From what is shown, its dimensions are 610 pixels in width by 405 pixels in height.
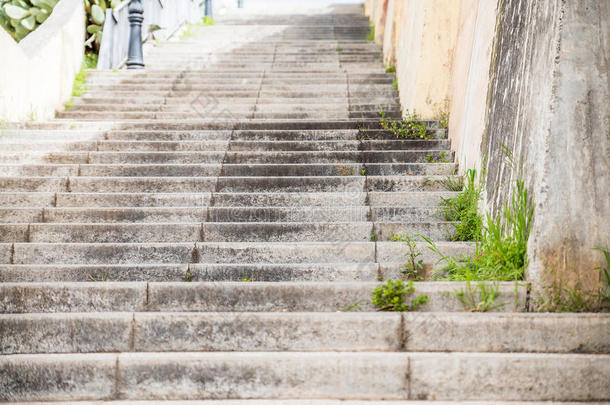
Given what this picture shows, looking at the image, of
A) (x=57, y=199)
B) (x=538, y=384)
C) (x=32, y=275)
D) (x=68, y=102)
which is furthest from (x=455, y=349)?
(x=68, y=102)

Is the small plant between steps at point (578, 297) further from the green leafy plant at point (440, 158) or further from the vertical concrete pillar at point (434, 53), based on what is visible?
the vertical concrete pillar at point (434, 53)

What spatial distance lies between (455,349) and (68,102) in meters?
6.77

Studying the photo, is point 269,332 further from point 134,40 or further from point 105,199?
point 134,40

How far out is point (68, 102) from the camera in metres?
7.67

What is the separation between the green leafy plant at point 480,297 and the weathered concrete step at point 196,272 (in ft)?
1.78

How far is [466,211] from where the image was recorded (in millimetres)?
4242

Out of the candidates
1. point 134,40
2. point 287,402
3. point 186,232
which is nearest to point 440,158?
point 186,232

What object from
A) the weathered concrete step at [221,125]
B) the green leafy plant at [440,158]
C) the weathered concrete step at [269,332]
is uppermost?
the weathered concrete step at [221,125]

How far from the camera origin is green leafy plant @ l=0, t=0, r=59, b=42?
29.3ft

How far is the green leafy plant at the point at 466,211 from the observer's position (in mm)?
4078

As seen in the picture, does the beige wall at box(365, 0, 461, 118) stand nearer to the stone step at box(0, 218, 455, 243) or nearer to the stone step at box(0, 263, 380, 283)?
the stone step at box(0, 218, 455, 243)

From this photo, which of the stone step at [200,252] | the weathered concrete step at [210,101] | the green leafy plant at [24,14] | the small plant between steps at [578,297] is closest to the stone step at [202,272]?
the stone step at [200,252]

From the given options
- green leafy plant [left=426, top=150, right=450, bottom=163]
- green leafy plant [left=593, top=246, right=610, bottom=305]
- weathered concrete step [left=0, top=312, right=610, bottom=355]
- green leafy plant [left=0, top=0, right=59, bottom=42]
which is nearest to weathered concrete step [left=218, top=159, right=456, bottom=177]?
green leafy plant [left=426, top=150, right=450, bottom=163]

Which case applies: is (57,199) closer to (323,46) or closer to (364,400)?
(364,400)
